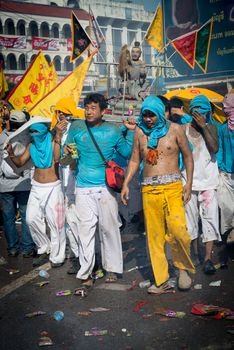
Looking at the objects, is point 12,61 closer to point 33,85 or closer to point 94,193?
point 33,85

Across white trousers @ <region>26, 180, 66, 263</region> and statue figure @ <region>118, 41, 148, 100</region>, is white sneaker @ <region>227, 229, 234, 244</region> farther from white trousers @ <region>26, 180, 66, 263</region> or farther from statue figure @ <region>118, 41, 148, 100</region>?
statue figure @ <region>118, 41, 148, 100</region>

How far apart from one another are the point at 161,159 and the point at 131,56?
9366 millimetres

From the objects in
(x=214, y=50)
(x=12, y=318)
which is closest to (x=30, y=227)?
(x=12, y=318)

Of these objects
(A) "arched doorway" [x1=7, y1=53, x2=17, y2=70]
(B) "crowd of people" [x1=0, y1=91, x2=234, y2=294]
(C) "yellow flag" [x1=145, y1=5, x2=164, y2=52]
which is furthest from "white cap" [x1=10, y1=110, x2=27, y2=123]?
(A) "arched doorway" [x1=7, y1=53, x2=17, y2=70]

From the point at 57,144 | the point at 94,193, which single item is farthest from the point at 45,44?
the point at 94,193

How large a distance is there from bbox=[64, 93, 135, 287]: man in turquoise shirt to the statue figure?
8428 mm

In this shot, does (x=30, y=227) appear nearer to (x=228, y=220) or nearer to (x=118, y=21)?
(x=228, y=220)

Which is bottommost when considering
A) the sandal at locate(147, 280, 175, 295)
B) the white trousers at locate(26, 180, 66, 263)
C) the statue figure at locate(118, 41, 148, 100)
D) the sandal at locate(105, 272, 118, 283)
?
the sandal at locate(105, 272, 118, 283)

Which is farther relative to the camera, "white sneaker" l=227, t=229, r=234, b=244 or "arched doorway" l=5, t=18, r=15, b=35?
"arched doorway" l=5, t=18, r=15, b=35

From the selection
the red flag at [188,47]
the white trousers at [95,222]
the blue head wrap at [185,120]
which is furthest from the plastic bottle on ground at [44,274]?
the red flag at [188,47]

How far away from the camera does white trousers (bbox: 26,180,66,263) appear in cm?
550

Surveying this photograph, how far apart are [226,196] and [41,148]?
7.79ft

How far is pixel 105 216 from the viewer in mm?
4805

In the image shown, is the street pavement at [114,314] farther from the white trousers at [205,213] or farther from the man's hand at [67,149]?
the man's hand at [67,149]
